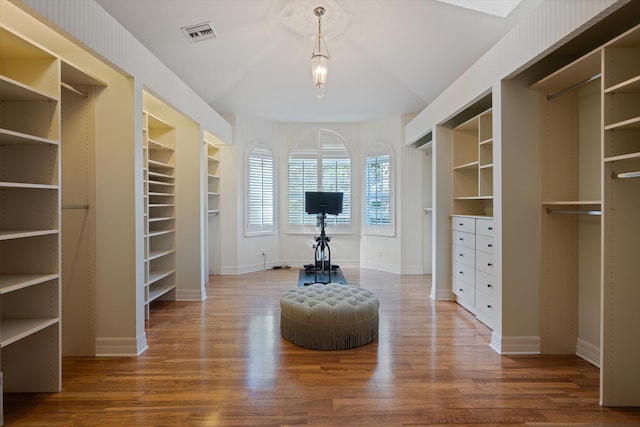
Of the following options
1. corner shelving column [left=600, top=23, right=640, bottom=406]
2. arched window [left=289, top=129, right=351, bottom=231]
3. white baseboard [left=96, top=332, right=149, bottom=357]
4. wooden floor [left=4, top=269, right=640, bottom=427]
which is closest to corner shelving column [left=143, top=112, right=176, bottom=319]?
wooden floor [left=4, top=269, right=640, bottom=427]

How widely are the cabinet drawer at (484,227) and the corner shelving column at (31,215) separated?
3704 millimetres

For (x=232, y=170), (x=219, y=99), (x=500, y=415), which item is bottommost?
(x=500, y=415)

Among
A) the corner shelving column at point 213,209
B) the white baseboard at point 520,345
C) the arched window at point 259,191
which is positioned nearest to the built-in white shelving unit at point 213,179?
the corner shelving column at point 213,209

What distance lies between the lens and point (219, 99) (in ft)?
20.4

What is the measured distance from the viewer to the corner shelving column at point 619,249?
7.59 ft

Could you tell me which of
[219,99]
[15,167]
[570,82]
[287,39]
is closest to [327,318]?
[15,167]

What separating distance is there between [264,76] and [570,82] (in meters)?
4.21

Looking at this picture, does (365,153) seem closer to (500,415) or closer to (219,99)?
(219,99)

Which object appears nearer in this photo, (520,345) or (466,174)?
(520,345)

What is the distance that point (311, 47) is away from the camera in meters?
5.09

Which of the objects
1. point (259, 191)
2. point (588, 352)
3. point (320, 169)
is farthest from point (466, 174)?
point (259, 191)

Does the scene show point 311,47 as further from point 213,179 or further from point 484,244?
point 484,244

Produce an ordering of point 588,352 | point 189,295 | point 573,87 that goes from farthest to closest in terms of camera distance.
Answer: point 189,295, point 588,352, point 573,87

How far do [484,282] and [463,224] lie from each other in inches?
32.9
